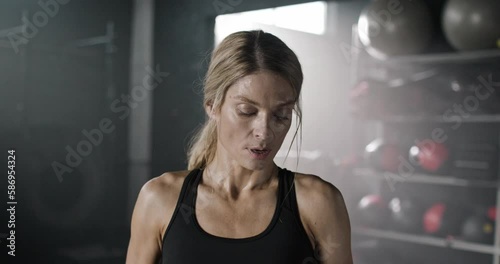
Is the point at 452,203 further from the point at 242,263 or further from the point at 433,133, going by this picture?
the point at 242,263

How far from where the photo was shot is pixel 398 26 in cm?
367

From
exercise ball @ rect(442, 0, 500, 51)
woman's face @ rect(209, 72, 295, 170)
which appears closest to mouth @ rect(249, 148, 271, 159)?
woman's face @ rect(209, 72, 295, 170)

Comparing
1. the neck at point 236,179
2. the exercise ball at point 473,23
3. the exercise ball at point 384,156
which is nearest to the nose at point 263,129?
the neck at point 236,179

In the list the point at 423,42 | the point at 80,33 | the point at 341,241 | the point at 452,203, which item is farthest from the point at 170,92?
the point at 341,241

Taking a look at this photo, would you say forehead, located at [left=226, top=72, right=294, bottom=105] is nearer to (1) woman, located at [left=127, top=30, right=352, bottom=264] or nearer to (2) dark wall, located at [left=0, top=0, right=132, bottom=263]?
(1) woman, located at [left=127, top=30, right=352, bottom=264]

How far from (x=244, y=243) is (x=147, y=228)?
25cm

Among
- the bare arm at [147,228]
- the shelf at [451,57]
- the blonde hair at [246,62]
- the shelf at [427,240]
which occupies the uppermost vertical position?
the shelf at [451,57]

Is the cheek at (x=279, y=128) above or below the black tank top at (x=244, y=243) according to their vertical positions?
above

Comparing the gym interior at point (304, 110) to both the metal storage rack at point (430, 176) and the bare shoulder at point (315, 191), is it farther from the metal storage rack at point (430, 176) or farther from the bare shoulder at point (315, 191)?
the bare shoulder at point (315, 191)

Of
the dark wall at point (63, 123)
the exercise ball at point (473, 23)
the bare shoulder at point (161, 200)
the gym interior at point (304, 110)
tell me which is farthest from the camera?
the dark wall at point (63, 123)

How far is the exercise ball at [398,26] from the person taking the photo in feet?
12.0

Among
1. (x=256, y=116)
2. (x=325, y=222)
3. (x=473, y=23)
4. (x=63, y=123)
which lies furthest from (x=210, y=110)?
(x=63, y=123)

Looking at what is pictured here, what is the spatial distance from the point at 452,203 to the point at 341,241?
9.09 ft

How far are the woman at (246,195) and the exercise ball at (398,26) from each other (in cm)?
265
